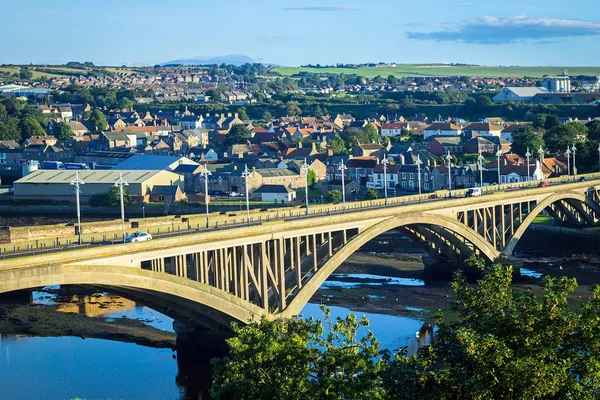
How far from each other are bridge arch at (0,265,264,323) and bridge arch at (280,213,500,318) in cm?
355

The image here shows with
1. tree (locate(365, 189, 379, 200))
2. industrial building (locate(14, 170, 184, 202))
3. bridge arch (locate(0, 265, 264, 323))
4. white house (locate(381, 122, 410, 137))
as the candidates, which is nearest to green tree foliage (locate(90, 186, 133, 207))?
industrial building (locate(14, 170, 184, 202))

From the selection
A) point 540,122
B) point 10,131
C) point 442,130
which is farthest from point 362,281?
point 10,131

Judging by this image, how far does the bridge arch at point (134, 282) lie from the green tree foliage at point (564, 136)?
278 ft

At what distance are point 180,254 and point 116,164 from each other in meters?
100

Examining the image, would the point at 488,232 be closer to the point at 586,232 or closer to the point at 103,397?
the point at 586,232

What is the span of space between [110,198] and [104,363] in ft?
221

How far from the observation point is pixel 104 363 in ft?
177

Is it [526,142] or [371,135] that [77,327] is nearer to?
[526,142]

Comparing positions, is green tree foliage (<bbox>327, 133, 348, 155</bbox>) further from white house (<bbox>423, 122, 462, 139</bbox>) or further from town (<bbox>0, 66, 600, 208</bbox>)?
white house (<bbox>423, 122, 462, 139</bbox>)

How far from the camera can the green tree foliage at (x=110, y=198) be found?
120 meters

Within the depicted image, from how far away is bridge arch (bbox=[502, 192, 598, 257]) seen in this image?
257 ft

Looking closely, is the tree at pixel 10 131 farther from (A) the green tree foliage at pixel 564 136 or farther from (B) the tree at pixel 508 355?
(B) the tree at pixel 508 355

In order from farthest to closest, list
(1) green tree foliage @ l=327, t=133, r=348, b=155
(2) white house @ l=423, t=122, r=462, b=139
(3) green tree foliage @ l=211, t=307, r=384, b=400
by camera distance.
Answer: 1. (2) white house @ l=423, t=122, r=462, b=139
2. (1) green tree foliage @ l=327, t=133, r=348, b=155
3. (3) green tree foliage @ l=211, t=307, r=384, b=400

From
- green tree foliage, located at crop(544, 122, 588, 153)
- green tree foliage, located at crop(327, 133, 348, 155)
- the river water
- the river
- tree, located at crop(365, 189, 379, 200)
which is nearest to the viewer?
the river water
